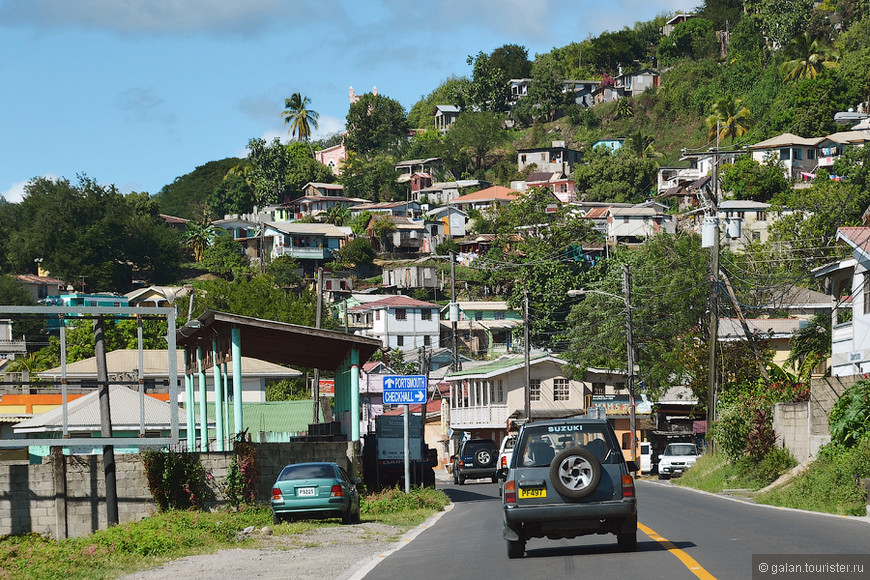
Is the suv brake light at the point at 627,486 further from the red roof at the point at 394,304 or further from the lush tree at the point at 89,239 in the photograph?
the lush tree at the point at 89,239

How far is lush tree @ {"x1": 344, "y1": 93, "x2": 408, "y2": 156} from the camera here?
171 meters

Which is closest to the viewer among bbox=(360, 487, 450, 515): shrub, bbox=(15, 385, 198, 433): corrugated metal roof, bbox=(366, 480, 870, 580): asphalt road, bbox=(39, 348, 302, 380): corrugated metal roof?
bbox=(366, 480, 870, 580): asphalt road

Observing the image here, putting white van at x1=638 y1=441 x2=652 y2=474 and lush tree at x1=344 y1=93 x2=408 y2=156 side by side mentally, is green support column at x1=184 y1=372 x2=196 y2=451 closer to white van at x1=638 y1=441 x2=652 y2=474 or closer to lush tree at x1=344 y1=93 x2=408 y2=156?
white van at x1=638 y1=441 x2=652 y2=474

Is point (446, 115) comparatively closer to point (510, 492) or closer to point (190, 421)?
point (190, 421)

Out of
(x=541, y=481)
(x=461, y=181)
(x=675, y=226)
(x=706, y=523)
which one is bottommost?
(x=706, y=523)

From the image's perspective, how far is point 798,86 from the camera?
386 feet

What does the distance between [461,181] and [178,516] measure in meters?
126

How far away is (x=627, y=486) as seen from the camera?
50.1 feet

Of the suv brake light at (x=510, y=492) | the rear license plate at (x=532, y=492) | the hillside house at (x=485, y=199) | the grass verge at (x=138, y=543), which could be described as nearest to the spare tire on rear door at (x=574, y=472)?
the rear license plate at (x=532, y=492)

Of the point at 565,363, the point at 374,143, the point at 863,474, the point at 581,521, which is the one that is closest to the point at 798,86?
the point at 565,363

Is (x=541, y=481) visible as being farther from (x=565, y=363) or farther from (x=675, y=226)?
(x=675, y=226)

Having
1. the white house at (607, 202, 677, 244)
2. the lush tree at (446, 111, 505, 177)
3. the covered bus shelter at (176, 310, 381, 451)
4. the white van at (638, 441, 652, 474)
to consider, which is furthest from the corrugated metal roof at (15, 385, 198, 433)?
the lush tree at (446, 111, 505, 177)

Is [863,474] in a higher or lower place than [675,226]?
lower

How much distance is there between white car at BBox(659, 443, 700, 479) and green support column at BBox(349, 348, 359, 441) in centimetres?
2297
